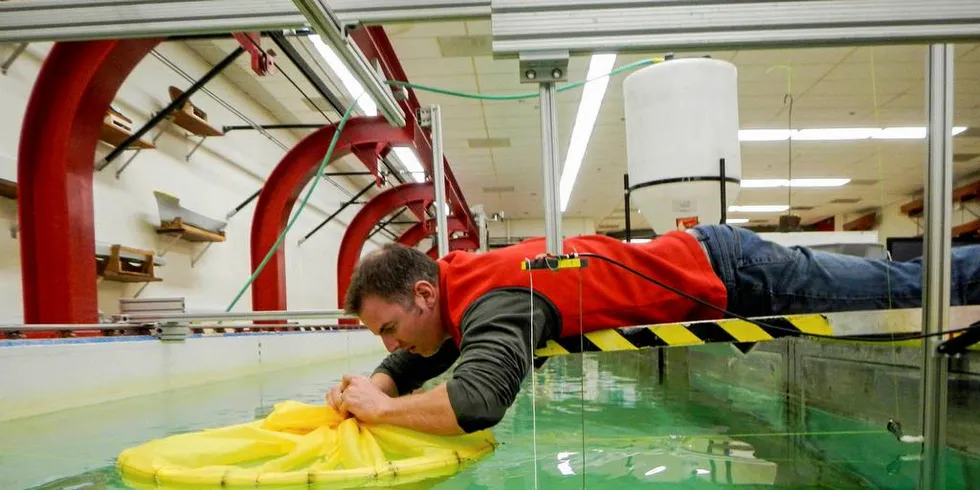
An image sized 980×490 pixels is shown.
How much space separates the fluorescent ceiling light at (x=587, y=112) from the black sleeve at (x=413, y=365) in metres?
3.36

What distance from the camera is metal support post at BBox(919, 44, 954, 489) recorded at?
0.98m

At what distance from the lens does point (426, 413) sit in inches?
49.6

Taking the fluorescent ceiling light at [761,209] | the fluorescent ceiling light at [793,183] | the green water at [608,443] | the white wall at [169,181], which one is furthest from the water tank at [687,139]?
the fluorescent ceiling light at [761,209]

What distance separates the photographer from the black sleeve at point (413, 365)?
1759mm

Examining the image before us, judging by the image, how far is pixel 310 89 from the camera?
6609mm

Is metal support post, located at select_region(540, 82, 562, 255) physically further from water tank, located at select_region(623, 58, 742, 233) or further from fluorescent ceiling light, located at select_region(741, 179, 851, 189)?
fluorescent ceiling light, located at select_region(741, 179, 851, 189)

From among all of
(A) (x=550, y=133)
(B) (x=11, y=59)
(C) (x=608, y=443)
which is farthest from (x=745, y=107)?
(B) (x=11, y=59)

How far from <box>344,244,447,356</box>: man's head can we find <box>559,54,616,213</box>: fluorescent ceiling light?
3564 millimetres

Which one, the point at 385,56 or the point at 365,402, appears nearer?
the point at 365,402

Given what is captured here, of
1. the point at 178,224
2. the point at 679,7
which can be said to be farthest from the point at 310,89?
the point at 679,7

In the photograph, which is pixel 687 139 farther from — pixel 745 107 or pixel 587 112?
pixel 745 107

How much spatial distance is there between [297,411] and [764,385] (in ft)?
8.22

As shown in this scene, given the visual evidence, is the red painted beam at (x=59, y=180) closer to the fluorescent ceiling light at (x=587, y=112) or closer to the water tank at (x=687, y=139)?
the water tank at (x=687, y=139)

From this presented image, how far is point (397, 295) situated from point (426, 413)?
0.35 metres
